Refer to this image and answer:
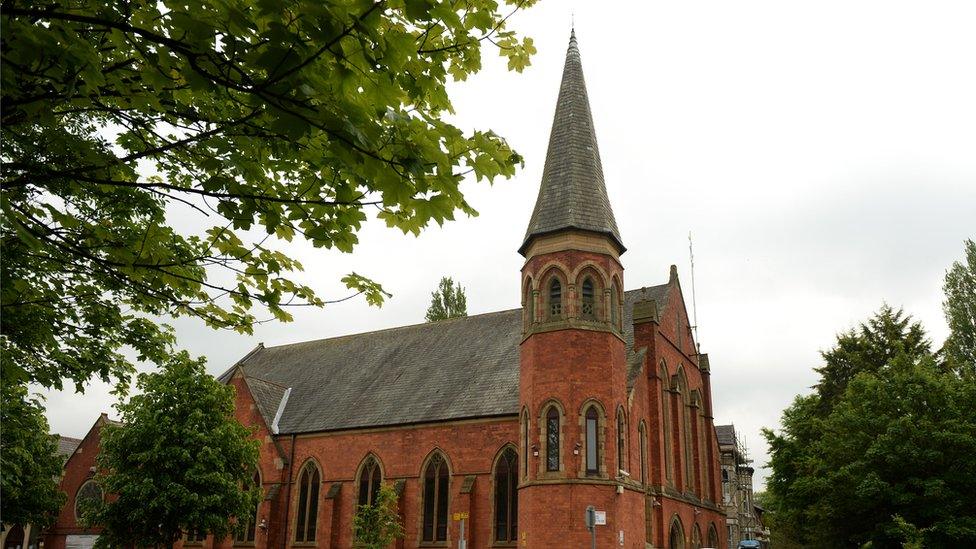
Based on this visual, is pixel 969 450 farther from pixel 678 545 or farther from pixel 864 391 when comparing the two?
pixel 678 545

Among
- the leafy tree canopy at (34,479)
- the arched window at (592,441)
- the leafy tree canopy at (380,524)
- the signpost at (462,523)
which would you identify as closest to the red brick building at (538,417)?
the arched window at (592,441)

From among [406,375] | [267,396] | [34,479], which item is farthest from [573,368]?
[34,479]

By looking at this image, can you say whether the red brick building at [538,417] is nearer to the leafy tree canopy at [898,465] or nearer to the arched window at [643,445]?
the arched window at [643,445]

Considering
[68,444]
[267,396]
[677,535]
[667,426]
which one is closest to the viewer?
[677,535]

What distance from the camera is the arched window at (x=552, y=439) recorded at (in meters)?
23.7

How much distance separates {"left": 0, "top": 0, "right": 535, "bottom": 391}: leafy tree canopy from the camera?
3.96 m

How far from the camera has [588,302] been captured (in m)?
25.6

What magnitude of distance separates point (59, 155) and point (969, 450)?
29549 mm

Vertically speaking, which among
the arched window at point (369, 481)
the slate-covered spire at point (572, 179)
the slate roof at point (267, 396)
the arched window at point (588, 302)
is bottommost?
the arched window at point (369, 481)

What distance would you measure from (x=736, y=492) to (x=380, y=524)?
5590cm

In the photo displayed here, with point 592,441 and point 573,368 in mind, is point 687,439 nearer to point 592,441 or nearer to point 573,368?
point 592,441

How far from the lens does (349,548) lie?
30828 millimetres

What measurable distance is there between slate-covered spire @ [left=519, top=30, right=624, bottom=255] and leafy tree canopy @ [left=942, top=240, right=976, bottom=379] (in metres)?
27.4

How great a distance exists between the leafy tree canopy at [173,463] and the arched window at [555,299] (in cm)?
1272
